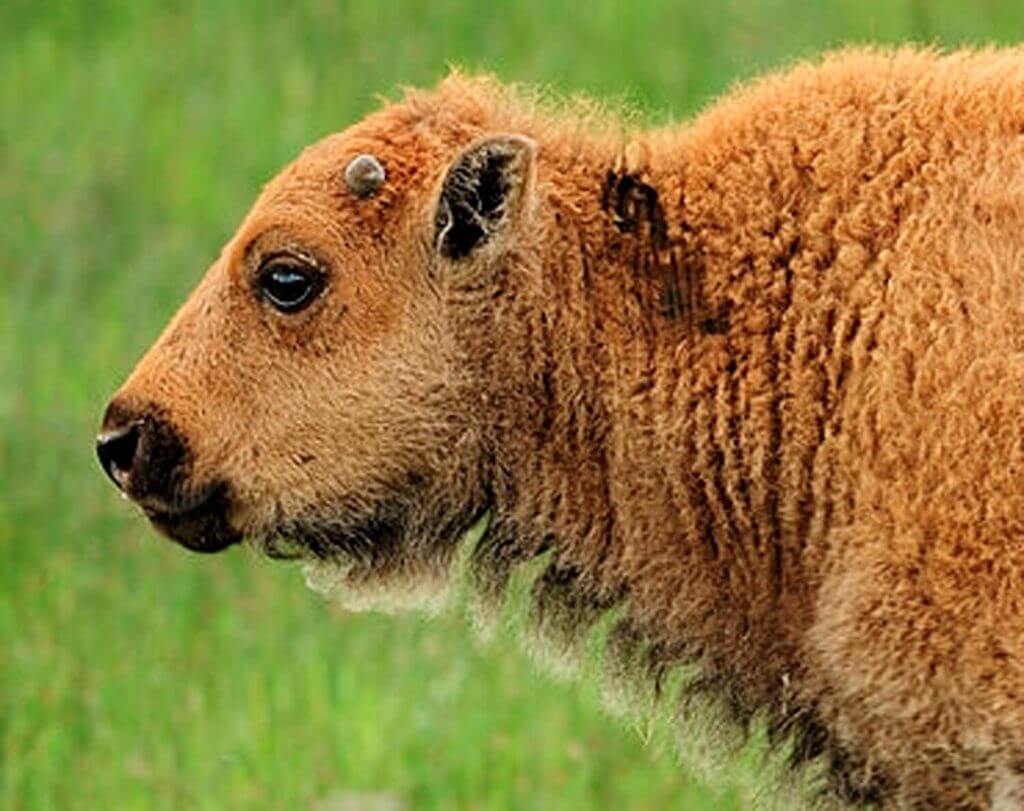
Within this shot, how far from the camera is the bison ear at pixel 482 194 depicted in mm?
7488

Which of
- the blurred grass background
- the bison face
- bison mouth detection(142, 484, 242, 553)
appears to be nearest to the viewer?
the bison face

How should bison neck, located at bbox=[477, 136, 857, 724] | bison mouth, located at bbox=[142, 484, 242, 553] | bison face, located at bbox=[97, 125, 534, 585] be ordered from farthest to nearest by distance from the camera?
bison mouth, located at bbox=[142, 484, 242, 553]
bison face, located at bbox=[97, 125, 534, 585]
bison neck, located at bbox=[477, 136, 857, 724]

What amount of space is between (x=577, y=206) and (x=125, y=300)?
5255 millimetres

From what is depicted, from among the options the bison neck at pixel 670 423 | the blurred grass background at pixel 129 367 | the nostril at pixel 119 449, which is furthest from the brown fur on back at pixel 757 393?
the blurred grass background at pixel 129 367

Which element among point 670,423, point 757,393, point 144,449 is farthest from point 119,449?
point 757,393

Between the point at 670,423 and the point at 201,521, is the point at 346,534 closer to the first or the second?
the point at 201,521

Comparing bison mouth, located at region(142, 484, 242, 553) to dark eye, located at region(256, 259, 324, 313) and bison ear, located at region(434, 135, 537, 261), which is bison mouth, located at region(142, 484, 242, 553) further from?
bison ear, located at region(434, 135, 537, 261)

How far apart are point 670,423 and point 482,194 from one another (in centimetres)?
72

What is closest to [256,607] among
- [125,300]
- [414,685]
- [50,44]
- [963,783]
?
[414,685]

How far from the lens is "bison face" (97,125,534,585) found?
7594mm

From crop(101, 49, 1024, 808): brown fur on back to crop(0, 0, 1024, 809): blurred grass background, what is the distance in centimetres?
94

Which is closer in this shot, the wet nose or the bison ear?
the bison ear

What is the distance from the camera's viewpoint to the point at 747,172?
24.7 ft

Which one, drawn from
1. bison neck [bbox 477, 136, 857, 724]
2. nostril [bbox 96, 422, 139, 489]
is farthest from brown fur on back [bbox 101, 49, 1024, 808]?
nostril [bbox 96, 422, 139, 489]
